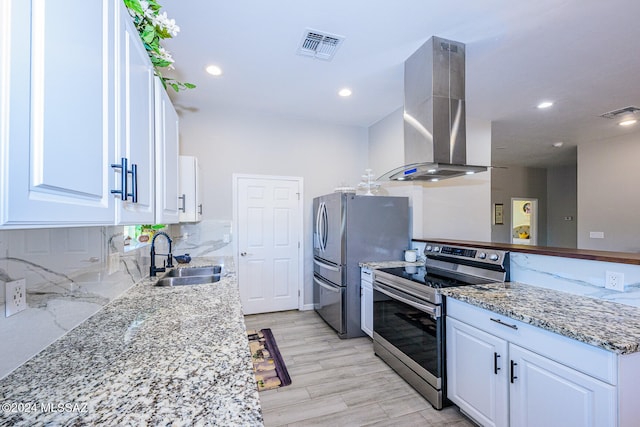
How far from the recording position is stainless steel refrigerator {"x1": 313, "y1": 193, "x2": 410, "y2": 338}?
3.24 m

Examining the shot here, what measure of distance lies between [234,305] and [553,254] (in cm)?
212

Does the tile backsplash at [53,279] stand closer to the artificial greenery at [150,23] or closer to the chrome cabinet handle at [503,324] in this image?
the artificial greenery at [150,23]

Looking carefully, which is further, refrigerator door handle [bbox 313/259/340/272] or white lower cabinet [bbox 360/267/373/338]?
refrigerator door handle [bbox 313/259/340/272]

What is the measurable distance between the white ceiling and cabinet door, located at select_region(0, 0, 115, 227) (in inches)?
59.6

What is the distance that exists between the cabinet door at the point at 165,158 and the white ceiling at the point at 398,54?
2.62 feet

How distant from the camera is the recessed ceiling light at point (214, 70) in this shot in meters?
2.78

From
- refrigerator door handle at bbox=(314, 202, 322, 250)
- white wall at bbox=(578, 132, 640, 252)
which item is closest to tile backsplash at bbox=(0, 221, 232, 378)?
refrigerator door handle at bbox=(314, 202, 322, 250)

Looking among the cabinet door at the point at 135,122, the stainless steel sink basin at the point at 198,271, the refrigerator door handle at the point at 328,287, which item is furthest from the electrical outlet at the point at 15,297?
the refrigerator door handle at the point at 328,287

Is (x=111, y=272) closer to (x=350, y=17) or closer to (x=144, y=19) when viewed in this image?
(x=144, y=19)

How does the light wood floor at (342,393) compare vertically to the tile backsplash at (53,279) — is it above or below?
below

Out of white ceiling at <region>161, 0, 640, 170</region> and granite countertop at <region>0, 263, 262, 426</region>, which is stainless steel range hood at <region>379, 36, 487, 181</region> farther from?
granite countertop at <region>0, 263, 262, 426</region>

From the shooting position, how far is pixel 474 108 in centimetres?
360

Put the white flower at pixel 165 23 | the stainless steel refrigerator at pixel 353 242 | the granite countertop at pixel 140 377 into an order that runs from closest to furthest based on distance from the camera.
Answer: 1. the granite countertop at pixel 140 377
2. the white flower at pixel 165 23
3. the stainless steel refrigerator at pixel 353 242

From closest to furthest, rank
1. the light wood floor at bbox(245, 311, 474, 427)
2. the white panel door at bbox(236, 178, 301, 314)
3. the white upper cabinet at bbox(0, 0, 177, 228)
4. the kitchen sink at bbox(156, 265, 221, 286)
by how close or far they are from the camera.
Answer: the white upper cabinet at bbox(0, 0, 177, 228) < the light wood floor at bbox(245, 311, 474, 427) < the kitchen sink at bbox(156, 265, 221, 286) < the white panel door at bbox(236, 178, 301, 314)
